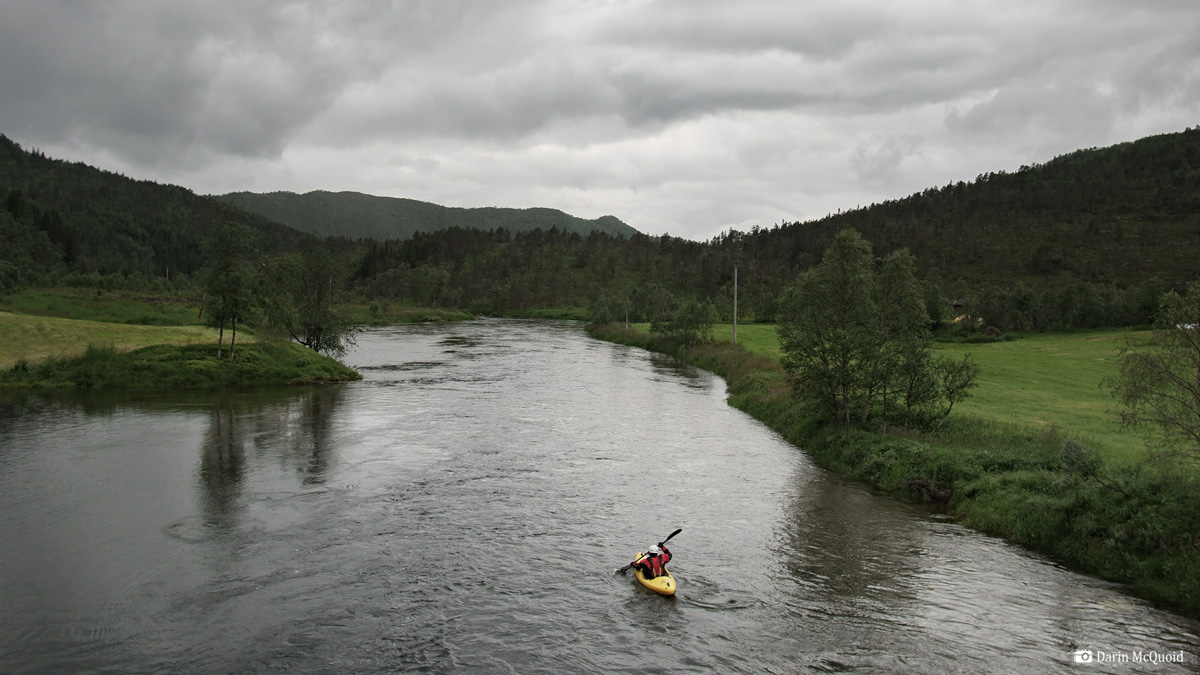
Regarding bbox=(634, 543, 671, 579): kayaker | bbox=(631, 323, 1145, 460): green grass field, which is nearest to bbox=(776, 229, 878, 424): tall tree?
bbox=(631, 323, 1145, 460): green grass field

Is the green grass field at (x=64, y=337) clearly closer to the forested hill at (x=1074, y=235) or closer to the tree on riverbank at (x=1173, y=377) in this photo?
the tree on riverbank at (x=1173, y=377)

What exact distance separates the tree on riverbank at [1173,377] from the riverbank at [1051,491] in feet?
4.46

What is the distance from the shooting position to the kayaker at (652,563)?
16.0 m

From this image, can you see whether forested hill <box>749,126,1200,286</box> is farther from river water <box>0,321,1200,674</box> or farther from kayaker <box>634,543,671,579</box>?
kayaker <box>634,543,671,579</box>

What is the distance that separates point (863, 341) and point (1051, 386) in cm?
2341

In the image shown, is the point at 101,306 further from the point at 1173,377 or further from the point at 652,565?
the point at 1173,377

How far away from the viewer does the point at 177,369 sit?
4662 cm

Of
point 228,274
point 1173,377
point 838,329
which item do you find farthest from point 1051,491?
point 228,274

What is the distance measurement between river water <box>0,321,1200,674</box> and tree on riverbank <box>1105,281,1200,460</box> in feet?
14.2

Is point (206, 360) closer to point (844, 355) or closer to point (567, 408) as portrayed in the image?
point (567, 408)

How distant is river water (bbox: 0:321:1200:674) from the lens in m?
13.1

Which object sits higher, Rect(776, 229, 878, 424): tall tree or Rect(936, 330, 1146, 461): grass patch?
Rect(776, 229, 878, 424): tall tree

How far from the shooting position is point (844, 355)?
31016 mm

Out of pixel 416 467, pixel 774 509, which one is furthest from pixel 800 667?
pixel 416 467
